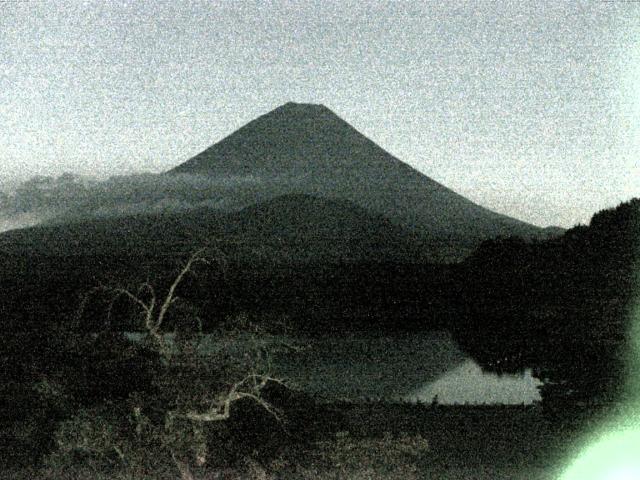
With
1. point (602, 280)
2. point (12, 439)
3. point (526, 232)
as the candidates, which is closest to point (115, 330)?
point (12, 439)

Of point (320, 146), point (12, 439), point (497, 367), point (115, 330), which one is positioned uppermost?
point (320, 146)

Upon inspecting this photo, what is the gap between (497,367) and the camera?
1162 inches

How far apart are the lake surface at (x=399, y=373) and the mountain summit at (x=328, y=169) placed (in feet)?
271

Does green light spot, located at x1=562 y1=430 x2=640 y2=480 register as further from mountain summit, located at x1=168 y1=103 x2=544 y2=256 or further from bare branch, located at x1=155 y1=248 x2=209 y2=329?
mountain summit, located at x1=168 y1=103 x2=544 y2=256

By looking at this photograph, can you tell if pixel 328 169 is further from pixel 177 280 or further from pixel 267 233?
pixel 177 280

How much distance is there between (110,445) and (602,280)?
15.3 meters

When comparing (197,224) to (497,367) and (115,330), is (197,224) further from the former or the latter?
(115,330)

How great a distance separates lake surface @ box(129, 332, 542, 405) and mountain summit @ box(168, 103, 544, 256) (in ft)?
271

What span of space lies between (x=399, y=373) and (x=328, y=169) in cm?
10833

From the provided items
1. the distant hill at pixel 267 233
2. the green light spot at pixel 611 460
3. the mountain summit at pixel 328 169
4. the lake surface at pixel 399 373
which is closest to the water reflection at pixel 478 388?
the lake surface at pixel 399 373

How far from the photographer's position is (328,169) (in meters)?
135

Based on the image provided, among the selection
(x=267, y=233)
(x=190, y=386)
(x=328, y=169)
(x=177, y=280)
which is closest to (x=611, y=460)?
(x=190, y=386)

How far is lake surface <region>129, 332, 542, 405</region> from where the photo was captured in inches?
910

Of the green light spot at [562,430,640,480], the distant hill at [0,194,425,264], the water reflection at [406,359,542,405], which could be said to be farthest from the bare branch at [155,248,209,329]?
the distant hill at [0,194,425,264]
